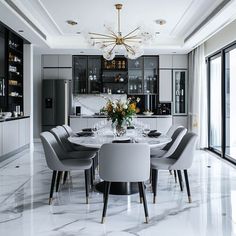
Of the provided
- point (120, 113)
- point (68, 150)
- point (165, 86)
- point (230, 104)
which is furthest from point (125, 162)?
point (165, 86)

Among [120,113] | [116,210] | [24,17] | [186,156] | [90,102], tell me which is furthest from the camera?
[90,102]

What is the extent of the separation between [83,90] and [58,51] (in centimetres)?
137

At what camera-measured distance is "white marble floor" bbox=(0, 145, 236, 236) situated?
113 inches

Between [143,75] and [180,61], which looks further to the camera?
[143,75]

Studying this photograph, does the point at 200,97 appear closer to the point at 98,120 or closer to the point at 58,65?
the point at 98,120

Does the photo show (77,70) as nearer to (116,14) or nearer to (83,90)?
(83,90)

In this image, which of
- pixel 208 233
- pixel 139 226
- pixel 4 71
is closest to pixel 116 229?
pixel 139 226

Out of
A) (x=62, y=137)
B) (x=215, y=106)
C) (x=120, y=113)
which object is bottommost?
(x=62, y=137)

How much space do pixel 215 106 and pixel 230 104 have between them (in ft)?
3.60

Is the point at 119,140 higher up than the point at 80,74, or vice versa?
the point at 80,74

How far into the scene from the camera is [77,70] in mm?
9258

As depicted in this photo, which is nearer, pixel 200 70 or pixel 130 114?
pixel 130 114

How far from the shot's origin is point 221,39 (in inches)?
257

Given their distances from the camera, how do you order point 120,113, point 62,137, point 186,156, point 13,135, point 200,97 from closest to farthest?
point 186,156 < point 120,113 < point 62,137 < point 13,135 < point 200,97
